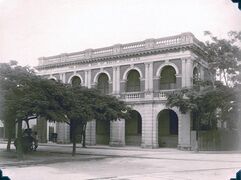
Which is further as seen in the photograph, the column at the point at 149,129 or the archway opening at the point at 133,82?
the archway opening at the point at 133,82

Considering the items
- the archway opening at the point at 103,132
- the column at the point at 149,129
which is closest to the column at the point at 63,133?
the archway opening at the point at 103,132

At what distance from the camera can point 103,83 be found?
3438cm

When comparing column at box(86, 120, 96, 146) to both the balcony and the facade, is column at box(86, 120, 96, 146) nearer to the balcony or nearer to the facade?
the facade

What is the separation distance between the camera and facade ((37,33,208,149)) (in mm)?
28219

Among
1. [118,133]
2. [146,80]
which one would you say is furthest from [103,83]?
[146,80]

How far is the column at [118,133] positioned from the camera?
31794 mm

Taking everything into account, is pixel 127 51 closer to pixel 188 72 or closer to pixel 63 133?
pixel 188 72

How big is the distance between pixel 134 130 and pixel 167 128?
3701mm

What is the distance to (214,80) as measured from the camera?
26.5m

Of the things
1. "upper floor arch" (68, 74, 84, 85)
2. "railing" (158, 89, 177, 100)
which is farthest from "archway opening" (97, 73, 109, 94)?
"railing" (158, 89, 177, 100)

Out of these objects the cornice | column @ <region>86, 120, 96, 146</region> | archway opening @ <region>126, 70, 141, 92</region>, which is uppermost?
the cornice

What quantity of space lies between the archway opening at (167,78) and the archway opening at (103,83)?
610cm

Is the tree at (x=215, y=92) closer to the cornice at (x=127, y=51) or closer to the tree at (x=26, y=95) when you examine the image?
the cornice at (x=127, y=51)

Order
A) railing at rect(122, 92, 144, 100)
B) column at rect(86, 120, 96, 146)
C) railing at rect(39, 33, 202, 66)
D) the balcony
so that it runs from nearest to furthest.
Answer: railing at rect(39, 33, 202, 66), the balcony, railing at rect(122, 92, 144, 100), column at rect(86, 120, 96, 146)
